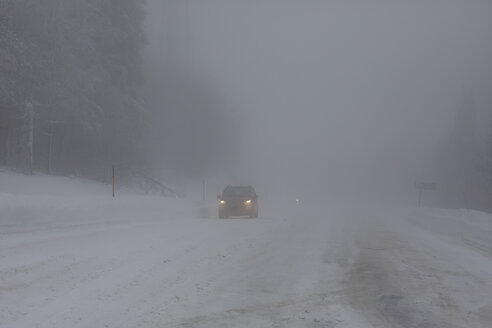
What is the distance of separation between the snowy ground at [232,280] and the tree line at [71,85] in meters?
10.7

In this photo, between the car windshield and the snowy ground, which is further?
the car windshield

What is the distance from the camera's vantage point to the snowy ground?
5.50 m

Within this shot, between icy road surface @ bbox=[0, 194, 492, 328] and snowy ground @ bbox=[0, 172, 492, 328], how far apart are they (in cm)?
2

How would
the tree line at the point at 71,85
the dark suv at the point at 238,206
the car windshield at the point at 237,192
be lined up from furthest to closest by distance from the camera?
the car windshield at the point at 237,192, the dark suv at the point at 238,206, the tree line at the point at 71,85

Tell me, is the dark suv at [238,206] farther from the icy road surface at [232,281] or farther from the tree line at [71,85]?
the icy road surface at [232,281]

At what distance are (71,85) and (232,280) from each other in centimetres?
2041

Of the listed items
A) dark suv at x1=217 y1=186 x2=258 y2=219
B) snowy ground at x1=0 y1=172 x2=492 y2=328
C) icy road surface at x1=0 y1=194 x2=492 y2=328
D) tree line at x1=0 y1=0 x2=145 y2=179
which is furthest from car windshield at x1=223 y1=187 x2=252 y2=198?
icy road surface at x1=0 y1=194 x2=492 y2=328

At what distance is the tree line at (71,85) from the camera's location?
2164cm

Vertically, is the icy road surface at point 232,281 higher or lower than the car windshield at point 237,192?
lower

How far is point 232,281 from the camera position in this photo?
7176 mm

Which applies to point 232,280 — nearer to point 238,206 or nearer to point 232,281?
point 232,281

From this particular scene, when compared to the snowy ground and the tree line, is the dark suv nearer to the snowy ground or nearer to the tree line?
the tree line

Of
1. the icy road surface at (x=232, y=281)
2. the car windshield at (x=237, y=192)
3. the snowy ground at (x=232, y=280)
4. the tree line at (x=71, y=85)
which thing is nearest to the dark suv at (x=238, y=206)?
the car windshield at (x=237, y=192)

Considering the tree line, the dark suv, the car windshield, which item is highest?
the tree line
